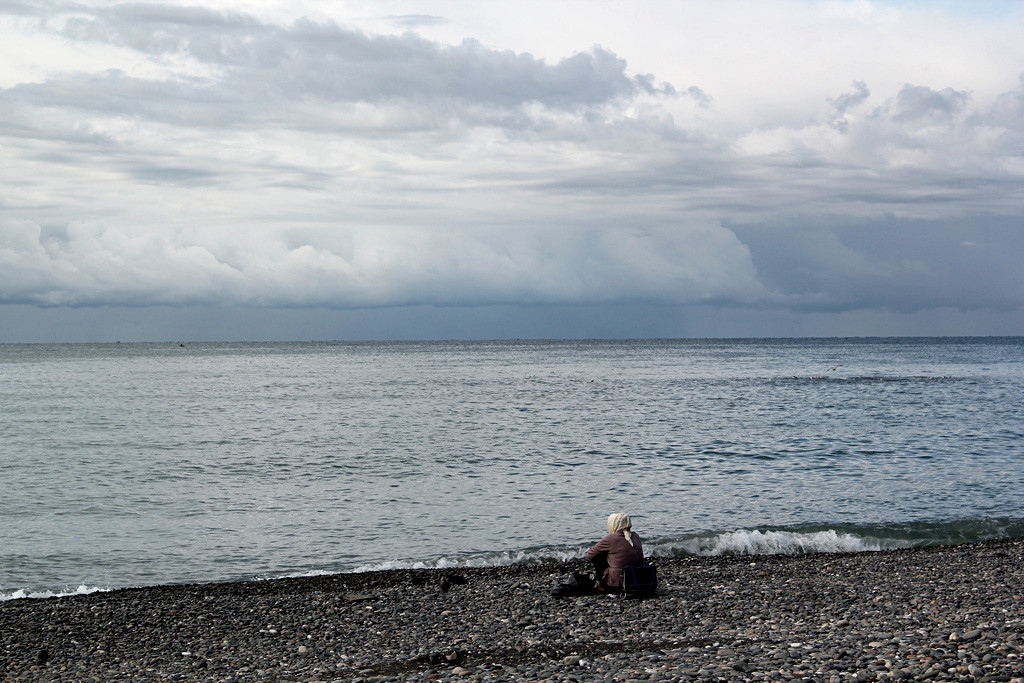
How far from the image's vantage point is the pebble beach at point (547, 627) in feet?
36.3

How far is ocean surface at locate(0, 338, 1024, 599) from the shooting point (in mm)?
21984

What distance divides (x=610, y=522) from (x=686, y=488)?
14.5 metres

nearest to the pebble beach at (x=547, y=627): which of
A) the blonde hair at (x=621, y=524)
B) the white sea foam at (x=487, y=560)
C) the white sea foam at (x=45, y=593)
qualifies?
the white sea foam at (x=45, y=593)

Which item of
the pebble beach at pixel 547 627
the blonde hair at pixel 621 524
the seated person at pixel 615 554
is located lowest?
the pebble beach at pixel 547 627

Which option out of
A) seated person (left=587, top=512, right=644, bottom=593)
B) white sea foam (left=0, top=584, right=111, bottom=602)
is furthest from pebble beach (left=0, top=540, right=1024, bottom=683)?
white sea foam (left=0, top=584, right=111, bottom=602)

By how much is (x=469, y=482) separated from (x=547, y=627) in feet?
60.5

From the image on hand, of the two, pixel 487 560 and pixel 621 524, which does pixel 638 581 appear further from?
pixel 487 560

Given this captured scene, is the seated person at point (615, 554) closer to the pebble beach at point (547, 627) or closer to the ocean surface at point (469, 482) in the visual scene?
the pebble beach at point (547, 627)

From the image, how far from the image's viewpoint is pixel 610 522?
16.0 meters

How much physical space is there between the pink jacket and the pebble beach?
433mm

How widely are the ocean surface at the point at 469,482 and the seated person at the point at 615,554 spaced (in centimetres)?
530

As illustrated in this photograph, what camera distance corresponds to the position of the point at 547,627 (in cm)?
1379

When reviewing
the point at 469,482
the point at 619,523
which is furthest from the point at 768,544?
the point at 469,482

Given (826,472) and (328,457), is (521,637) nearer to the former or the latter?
(826,472)
